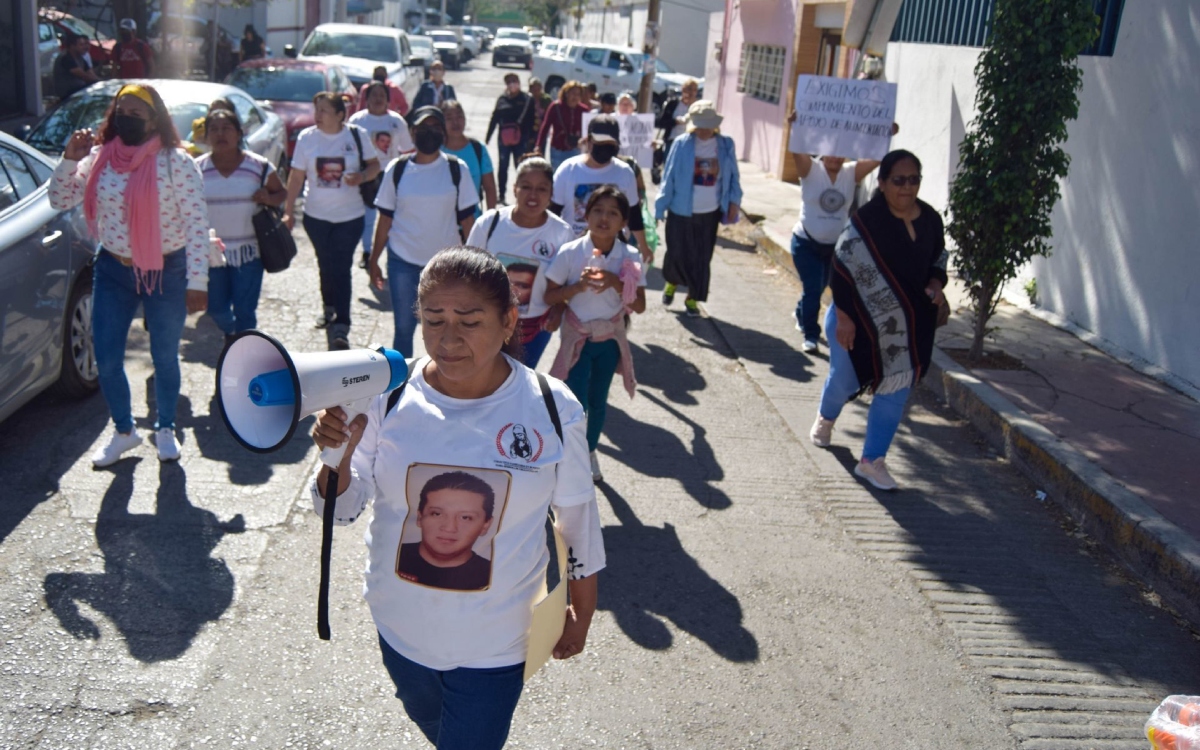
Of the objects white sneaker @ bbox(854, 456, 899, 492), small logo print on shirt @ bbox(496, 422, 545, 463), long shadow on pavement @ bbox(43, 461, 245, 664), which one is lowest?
long shadow on pavement @ bbox(43, 461, 245, 664)

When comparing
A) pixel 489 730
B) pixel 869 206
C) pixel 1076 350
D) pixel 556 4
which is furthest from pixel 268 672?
pixel 556 4

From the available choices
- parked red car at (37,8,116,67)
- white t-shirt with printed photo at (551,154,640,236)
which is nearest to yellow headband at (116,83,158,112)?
white t-shirt with printed photo at (551,154,640,236)

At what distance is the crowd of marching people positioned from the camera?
262 centimetres

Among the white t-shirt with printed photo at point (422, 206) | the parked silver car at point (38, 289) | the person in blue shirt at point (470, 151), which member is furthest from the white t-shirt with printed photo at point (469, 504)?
the person in blue shirt at point (470, 151)

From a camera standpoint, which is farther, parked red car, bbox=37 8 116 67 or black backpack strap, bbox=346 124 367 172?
parked red car, bbox=37 8 116 67

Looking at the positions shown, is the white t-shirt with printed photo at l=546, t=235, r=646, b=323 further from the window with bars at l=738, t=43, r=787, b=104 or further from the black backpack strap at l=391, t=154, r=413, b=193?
the window with bars at l=738, t=43, r=787, b=104

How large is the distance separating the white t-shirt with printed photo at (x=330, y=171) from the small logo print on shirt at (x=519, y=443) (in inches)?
223

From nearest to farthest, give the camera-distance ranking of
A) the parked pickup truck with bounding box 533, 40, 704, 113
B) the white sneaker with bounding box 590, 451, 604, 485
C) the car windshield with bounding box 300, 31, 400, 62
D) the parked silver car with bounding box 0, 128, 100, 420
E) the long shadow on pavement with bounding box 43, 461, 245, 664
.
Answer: the long shadow on pavement with bounding box 43, 461, 245, 664 < the parked silver car with bounding box 0, 128, 100, 420 < the white sneaker with bounding box 590, 451, 604, 485 < the car windshield with bounding box 300, 31, 400, 62 < the parked pickup truck with bounding box 533, 40, 704, 113

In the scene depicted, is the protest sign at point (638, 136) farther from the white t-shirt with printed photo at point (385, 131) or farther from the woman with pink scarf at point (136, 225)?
the woman with pink scarf at point (136, 225)

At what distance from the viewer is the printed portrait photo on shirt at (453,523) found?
257 centimetres

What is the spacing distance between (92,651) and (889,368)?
13.4 feet

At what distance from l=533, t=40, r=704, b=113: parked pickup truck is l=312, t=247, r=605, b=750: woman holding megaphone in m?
28.3

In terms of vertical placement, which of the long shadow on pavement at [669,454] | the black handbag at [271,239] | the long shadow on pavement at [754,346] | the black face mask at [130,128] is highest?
the black face mask at [130,128]

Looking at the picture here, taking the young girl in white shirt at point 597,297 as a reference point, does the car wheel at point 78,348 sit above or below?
below
